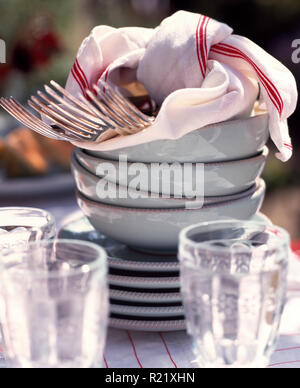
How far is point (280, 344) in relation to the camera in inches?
21.5

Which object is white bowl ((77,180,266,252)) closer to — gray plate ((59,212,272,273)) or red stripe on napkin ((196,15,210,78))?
gray plate ((59,212,272,273))

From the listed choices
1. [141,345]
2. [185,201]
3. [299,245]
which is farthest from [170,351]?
[299,245]

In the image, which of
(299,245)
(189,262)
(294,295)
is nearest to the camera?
(189,262)

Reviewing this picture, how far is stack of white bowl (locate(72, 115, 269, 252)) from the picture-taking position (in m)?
0.56

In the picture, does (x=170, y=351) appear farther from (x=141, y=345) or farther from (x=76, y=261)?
(x=76, y=261)

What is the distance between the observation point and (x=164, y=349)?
1.80 ft

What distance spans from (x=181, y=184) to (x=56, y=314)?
23 centimetres

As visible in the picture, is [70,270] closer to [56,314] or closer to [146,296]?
[56,314]

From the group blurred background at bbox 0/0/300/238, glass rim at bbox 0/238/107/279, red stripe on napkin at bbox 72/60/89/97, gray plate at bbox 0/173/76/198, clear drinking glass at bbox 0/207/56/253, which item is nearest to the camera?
glass rim at bbox 0/238/107/279

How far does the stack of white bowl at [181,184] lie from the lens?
0.56 meters

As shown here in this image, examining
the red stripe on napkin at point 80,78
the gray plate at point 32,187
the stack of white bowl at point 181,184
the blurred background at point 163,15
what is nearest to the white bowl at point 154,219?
the stack of white bowl at point 181,184

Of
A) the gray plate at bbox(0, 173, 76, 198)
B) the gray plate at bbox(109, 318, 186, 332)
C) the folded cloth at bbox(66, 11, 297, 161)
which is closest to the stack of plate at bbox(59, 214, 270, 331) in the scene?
the gray plate at bbox(109, 318, 186, 332)

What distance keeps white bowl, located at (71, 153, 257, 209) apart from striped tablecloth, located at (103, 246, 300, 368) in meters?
0.12
